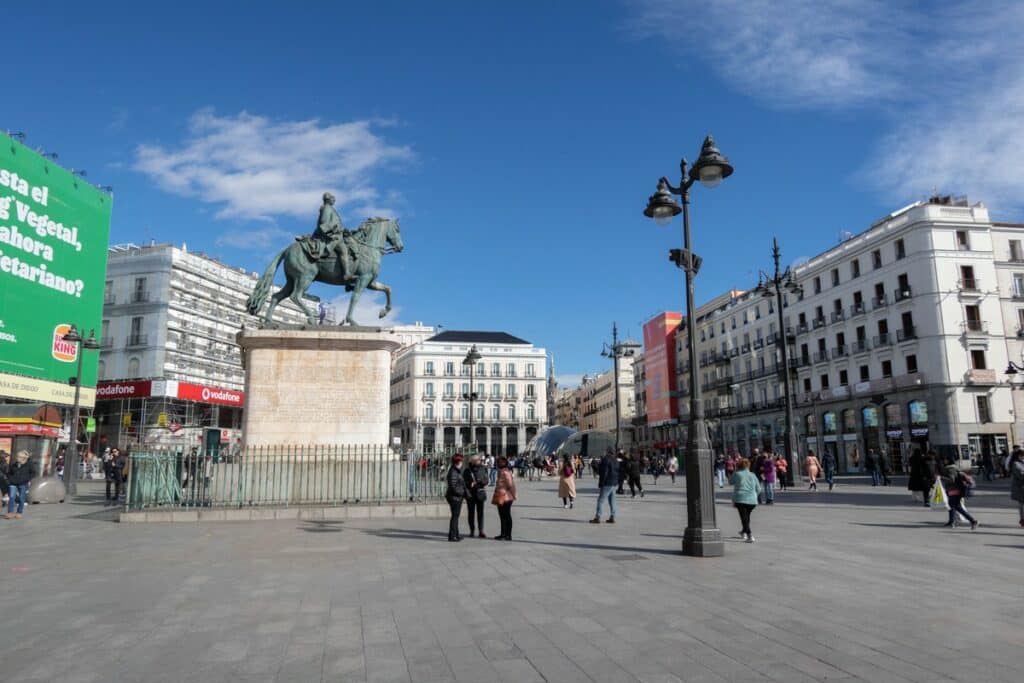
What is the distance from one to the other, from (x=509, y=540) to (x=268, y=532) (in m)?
4.57

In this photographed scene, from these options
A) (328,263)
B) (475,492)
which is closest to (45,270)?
(328,263)

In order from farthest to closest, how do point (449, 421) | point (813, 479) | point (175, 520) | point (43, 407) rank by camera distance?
1. point (449, 421)
2. point (43, 407)
3. point (813, 479)
4. point (175, 520)

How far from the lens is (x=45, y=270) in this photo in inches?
1521

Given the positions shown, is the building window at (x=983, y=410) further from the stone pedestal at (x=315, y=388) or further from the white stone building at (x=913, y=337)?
the stone pedestal at (x=315, y=388)

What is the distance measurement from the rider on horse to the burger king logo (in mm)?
28443

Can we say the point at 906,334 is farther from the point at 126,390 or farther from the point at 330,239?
the point at 126,390

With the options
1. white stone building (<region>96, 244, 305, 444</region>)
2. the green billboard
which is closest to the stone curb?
the green billboard

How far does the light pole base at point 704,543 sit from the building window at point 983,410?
4557cm

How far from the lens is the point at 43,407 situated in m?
28.7

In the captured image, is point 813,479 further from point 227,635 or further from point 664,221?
point 227,635

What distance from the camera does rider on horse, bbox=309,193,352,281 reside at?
1814 centimetres

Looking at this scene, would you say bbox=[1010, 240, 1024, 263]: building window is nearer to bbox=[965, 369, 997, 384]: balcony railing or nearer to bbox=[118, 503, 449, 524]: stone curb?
bbox=[965, 369, 997, 384]: balcony railing

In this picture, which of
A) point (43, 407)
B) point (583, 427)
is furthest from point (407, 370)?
point (43, 407)

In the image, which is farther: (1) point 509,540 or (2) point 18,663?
(1) point 509,540
